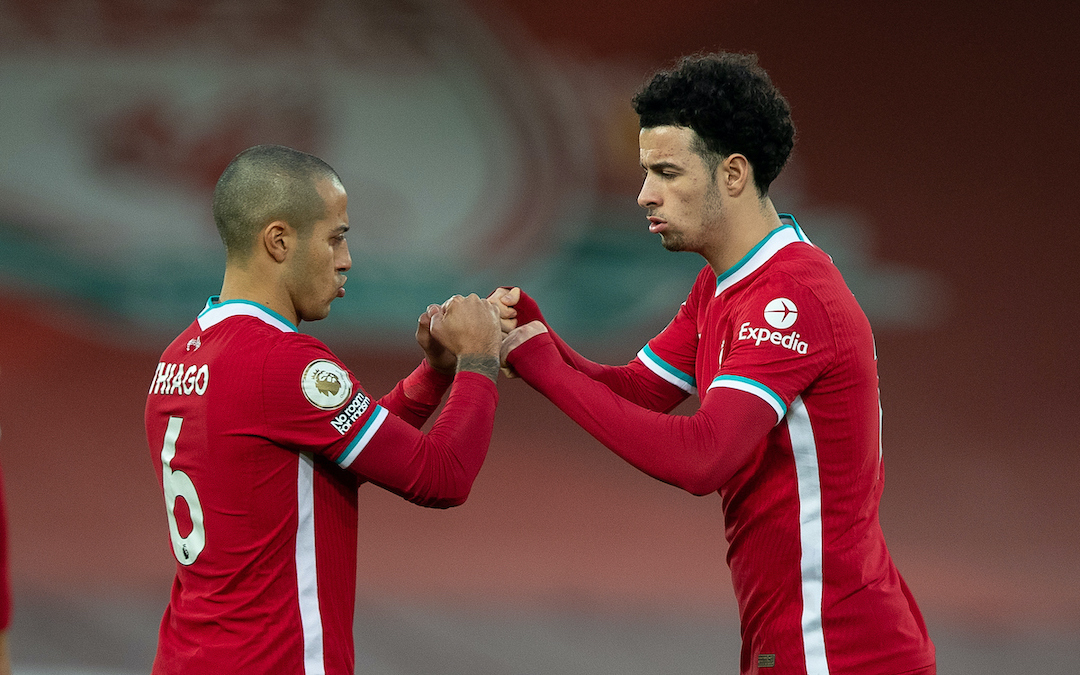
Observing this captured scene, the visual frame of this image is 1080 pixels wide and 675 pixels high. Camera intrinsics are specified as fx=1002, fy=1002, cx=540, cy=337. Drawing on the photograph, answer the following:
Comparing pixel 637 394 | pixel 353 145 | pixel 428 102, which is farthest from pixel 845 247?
pixel 637 394

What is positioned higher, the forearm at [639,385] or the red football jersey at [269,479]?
the forearm at [639,385]

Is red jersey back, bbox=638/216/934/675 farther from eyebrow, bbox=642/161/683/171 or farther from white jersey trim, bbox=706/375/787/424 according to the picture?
eyebrow, bbox=642/161/683/171

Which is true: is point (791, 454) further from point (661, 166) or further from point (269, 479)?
point (269, 479)

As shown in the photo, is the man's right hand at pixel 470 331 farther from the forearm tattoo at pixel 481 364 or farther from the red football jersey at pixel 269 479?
the red football jersey at pixel 269 479

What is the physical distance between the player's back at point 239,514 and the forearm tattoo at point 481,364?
0.98 feet

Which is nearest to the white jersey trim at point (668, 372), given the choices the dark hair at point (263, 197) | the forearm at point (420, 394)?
the forearm at point (420, 394)

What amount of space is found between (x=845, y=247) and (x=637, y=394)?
2.68 metres

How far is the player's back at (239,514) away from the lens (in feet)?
5.23

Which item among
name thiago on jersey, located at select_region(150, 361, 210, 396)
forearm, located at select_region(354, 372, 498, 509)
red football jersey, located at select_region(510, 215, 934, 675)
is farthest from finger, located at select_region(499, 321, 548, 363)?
name thiago on jersey, located at select_region(150, 361, 210, 396)

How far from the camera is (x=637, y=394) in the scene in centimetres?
228

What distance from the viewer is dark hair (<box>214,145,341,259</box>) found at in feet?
5.61

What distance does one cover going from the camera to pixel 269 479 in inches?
63.2

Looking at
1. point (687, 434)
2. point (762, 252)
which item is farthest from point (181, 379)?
point (762, 252)

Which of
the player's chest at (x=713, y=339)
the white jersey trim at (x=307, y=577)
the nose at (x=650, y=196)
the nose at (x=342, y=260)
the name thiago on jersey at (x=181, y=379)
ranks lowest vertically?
the white jersey trim at (x=307, y=577)
